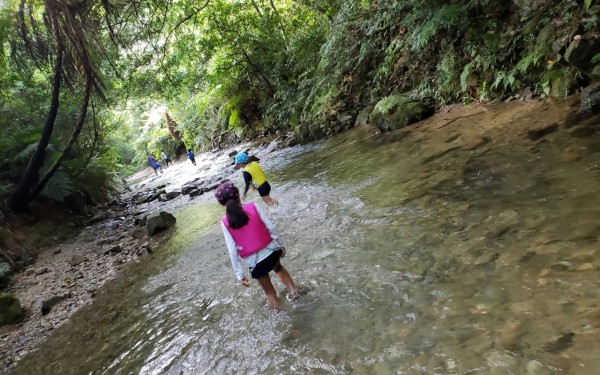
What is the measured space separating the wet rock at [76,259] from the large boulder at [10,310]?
1970 mm

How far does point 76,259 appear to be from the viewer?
8.48 metres

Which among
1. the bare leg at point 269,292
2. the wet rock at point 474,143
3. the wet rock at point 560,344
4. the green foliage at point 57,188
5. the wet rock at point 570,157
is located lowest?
the wet rock at point 570,157

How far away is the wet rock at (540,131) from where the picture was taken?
6425mm

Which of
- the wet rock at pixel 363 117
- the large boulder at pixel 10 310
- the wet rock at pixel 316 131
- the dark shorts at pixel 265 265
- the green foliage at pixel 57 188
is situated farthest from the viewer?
the wet rock at pixel 316 131

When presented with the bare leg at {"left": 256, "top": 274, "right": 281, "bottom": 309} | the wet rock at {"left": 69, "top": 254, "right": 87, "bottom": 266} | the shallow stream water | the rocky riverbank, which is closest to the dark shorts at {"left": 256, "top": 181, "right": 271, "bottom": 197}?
the shallow stream water

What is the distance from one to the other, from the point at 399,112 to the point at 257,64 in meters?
12.2

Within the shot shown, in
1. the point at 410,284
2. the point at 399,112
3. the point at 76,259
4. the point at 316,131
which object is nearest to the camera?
the point at 410,284

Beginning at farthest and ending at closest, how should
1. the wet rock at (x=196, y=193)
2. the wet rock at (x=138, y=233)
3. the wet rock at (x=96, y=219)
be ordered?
1. the wet rock at (x=196, y=193)
2. the wet rock at (x=96, y=219)
3. the wet rock at (x=138, y=233)

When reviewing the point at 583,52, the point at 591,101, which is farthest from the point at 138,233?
the point at 583,52

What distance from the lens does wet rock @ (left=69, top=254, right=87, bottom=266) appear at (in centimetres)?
836

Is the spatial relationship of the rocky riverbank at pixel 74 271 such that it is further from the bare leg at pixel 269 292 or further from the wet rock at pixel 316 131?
the wet rock at pixel 316 131

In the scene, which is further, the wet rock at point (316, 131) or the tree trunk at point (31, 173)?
the wet rock at point (316, 131)

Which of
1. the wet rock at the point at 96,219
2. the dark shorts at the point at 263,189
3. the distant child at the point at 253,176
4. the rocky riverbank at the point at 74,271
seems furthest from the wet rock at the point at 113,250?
the dark shorts at the point at 263,189

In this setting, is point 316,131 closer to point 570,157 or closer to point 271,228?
point 570,157
